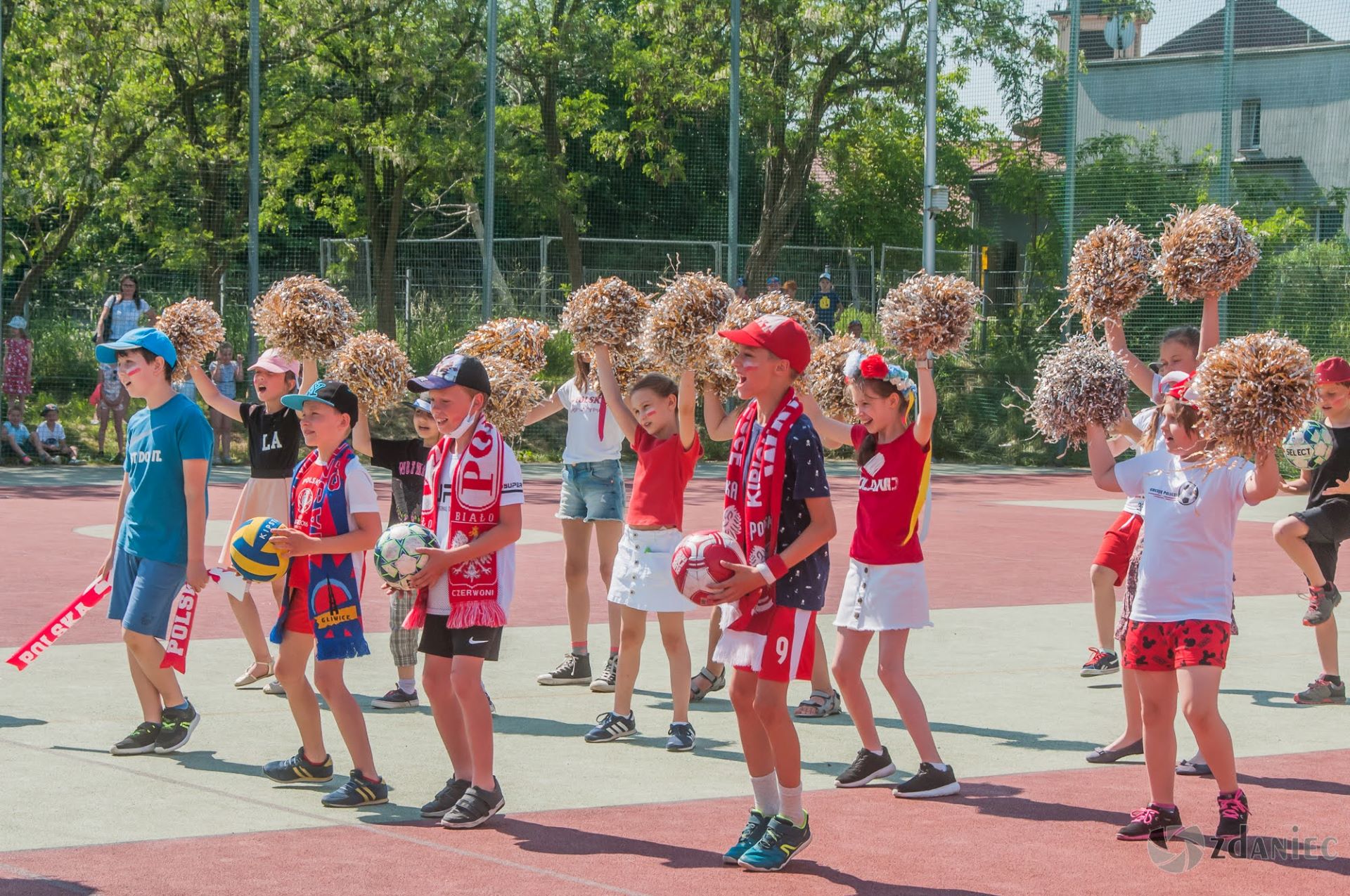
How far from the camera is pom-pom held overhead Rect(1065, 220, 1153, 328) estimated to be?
259 inches

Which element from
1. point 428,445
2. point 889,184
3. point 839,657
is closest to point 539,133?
point 889,184

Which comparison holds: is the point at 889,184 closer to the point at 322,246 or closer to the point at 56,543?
the point at 322,246

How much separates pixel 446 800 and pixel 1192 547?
287 cm

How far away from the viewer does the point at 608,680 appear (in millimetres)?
8117

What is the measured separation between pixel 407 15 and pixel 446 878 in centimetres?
2059

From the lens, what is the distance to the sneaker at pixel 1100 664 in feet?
28.2

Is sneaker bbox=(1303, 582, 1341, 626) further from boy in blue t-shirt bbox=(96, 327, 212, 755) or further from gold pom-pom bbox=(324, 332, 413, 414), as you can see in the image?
boy in blue t-shirt bbox=(96, 327, 212, 755)

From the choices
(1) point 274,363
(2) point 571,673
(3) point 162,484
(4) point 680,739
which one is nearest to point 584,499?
(2) point 571,673

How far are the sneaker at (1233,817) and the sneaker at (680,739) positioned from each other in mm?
2336

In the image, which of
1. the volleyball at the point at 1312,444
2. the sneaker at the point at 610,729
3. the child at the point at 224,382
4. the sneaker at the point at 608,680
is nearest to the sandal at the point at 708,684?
the sneaker at the point at 608,680

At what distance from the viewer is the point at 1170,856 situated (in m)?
5.30

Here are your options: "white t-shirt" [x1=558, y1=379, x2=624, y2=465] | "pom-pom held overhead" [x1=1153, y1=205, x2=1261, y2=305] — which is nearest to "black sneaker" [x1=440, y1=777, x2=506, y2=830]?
"white t-shirt" [x1=558, y1=379, x2=624, y2=465]

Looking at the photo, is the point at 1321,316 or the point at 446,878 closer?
the point at 446,878

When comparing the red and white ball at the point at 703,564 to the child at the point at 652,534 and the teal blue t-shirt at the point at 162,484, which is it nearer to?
the child at the point at 652,534
